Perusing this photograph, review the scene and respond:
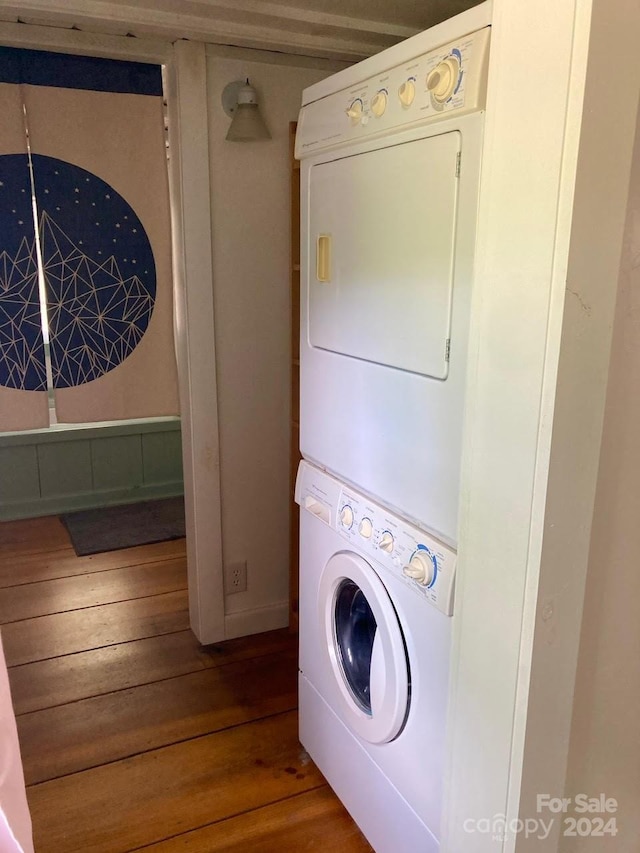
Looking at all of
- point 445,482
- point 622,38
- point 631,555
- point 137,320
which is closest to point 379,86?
point 622,38

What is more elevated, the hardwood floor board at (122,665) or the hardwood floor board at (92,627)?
the hardwood floor board at (92,627)

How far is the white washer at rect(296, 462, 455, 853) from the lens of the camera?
1358mm

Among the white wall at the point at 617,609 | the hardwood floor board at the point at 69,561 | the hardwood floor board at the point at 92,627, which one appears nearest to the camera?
the white wall at the point at 617,609

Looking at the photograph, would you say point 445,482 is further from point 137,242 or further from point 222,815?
point 137,242

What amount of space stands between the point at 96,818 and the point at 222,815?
1.06ft

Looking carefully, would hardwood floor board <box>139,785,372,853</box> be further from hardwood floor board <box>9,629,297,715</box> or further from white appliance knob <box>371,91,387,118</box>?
white appliance knob <box>371,91,387,118</box>

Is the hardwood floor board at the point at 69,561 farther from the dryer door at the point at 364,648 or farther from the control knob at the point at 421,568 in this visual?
the control knob at the point at 421,568

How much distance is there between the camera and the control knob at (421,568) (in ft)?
4.29

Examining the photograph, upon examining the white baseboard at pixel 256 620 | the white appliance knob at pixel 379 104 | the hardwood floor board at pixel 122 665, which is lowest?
the hardwood floor board at pixel 122 665

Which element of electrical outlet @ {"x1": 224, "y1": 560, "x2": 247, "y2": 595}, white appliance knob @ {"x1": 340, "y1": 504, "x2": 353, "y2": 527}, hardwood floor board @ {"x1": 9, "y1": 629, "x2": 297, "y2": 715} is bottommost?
hardwood floor board @ {"x1": 9, "y1": 629, "x2": 297, "y2": 715}

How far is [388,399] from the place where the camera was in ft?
4.66

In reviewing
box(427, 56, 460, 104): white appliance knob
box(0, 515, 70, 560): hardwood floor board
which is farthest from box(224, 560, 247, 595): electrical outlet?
box(427, 56, 460, 104): white appliance knob

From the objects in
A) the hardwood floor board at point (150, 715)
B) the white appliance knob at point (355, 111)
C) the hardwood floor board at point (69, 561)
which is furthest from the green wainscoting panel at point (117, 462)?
the white appliance knob at point (355, 111)

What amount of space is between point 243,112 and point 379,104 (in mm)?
928
